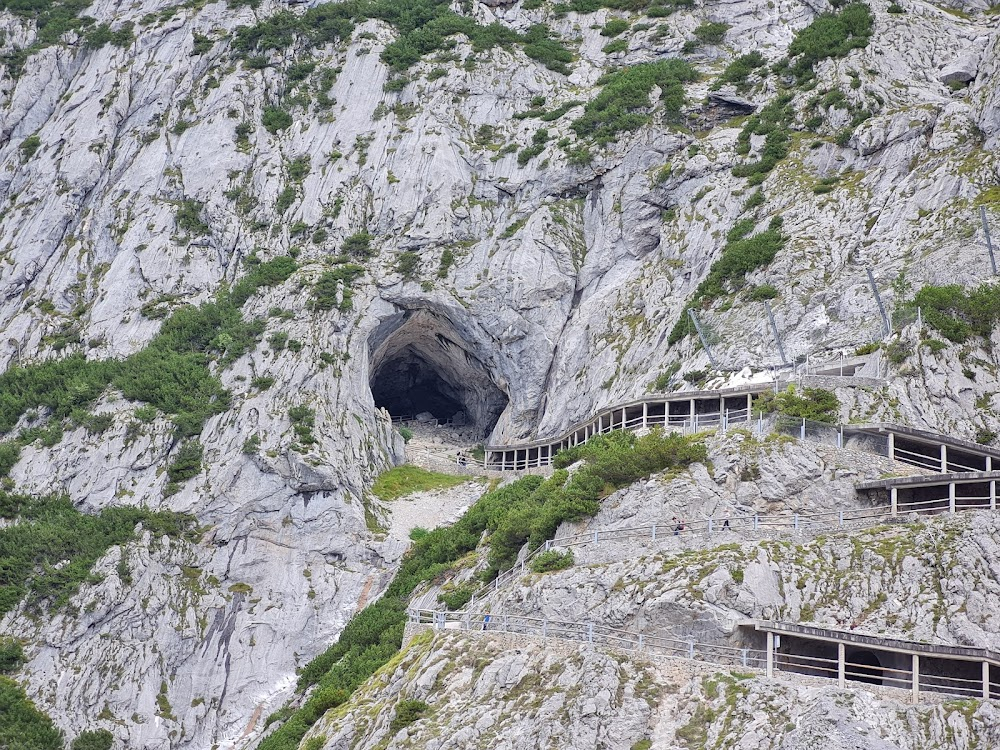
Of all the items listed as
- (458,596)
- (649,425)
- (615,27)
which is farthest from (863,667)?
(615,27)

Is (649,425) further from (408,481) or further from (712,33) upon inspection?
(712,33)

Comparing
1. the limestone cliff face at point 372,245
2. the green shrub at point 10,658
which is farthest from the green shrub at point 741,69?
the green shrub at point 10,658

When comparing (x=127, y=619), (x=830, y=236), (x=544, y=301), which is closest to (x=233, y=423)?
(x=127, y=619)

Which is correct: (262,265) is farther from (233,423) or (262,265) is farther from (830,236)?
(830,236)

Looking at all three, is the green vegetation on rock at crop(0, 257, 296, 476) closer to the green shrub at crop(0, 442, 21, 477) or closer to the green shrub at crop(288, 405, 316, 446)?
the green shrub at crop(0, 442, 21, 477)

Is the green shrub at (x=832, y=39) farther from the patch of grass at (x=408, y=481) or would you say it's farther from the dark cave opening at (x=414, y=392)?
the patch of grass at (x=408, y=481)

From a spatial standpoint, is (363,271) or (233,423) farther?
(363,271)
